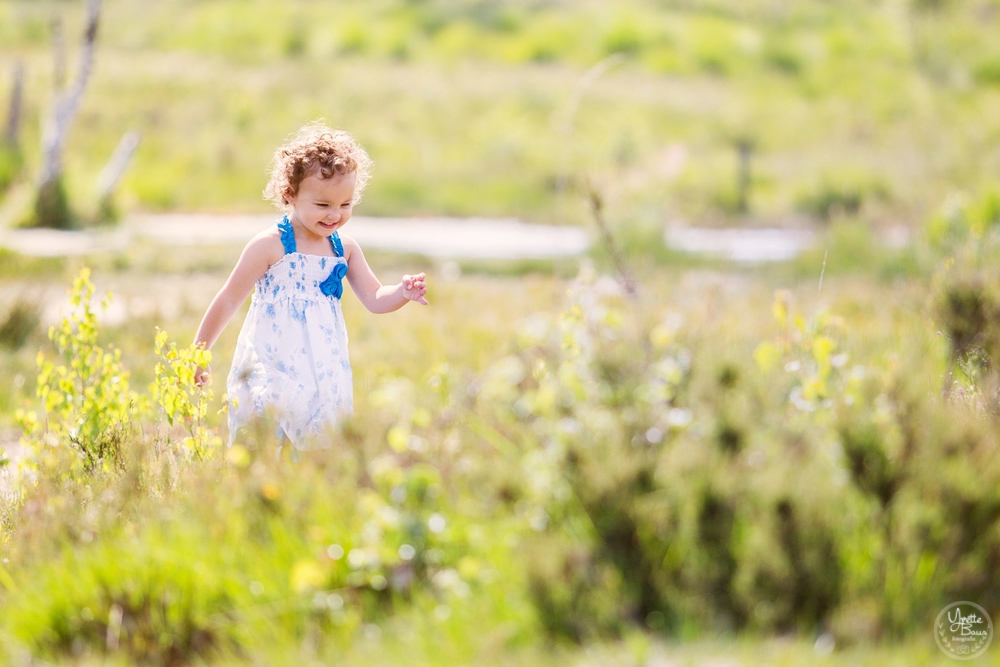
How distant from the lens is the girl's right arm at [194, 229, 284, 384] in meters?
4.20

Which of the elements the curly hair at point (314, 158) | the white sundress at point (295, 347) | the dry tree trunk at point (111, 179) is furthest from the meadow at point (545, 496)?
the dry tree trunk at point (111, 179)

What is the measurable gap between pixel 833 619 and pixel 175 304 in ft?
25.8

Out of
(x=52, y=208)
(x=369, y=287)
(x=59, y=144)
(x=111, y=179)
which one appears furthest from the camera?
(x=111, y=179)

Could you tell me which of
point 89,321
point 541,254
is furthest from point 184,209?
point 89,321

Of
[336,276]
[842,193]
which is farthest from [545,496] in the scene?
[842,193]

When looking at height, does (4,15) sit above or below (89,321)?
above

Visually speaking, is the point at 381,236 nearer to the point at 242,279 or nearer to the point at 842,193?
the point at 842,193

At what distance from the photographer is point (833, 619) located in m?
2.51

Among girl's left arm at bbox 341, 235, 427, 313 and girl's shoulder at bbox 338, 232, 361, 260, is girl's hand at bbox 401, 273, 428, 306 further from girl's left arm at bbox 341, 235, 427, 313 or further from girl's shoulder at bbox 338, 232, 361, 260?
girl's shoulder at bbox 338, 232, 361, 260

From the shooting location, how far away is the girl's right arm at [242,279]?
4.20 meters

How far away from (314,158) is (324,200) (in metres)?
0.16

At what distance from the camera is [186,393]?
4168mm

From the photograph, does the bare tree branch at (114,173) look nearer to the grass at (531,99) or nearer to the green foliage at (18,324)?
the grass at (531,99)

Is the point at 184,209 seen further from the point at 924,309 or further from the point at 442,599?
the point at 442,599
